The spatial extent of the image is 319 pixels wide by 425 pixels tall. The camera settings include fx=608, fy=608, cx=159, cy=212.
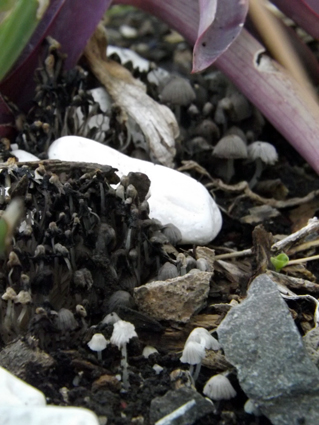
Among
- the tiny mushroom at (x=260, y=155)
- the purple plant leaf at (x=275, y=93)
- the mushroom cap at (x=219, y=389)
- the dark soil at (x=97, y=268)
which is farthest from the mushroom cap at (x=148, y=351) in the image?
the tiny mushroom at (x=260, y=155)

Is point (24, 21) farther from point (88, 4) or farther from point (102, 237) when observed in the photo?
point (102, 237)

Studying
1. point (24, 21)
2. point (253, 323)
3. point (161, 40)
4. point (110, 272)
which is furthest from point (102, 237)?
point (161, 40)

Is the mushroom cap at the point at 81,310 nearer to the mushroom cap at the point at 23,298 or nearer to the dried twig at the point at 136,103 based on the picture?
the mushroom cap at the point at 23,298

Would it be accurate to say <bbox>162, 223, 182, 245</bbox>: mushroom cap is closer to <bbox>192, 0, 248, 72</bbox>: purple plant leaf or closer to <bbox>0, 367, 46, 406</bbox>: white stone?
<bbox>192, 0, 248, 72</bbox>: purple plant leaf

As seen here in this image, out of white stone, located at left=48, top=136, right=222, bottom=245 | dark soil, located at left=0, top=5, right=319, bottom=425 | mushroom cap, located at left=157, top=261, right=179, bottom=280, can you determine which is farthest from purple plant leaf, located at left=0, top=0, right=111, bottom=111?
mushroom cap, located at left=157, top=261, right=179, bottom=280

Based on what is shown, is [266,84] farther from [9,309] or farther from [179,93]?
[9,309]
